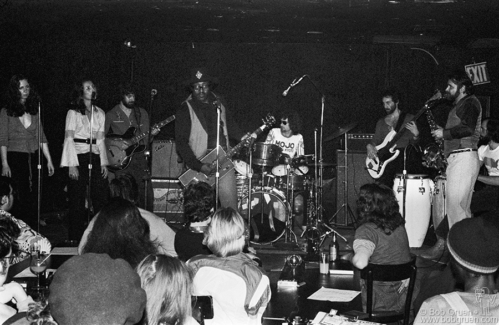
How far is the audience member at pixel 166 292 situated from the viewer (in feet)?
7.61

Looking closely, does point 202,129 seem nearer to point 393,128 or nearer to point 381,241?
Result: point 393,128

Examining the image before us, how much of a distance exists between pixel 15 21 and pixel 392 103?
17.3 feet

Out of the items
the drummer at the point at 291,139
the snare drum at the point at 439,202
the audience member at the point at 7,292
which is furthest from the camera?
the drummer at the point at 291,139

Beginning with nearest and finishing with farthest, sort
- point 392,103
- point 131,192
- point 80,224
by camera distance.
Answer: point 131,192
point 80,224
point 392,103

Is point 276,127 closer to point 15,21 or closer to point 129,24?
point 129,24

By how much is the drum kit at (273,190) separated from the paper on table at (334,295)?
402cm

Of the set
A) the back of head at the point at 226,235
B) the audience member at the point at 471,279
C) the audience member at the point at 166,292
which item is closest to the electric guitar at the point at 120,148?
the back of head at the point at 226,235

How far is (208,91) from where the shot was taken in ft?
22.7

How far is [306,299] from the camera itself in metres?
3.46

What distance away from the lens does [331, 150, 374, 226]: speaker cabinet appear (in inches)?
373

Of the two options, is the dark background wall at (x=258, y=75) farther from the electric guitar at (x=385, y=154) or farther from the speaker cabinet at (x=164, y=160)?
the electric guitar at (x=385, y=154)

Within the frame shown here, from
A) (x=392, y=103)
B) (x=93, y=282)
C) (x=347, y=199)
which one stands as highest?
(x=392, y=103)

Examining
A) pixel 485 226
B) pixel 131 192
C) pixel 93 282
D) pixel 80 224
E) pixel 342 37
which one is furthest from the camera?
pixel 342 37

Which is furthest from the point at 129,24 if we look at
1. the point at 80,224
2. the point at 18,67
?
the point at 80,224
